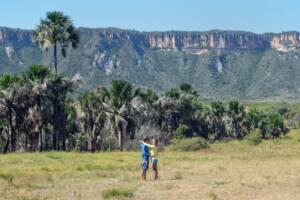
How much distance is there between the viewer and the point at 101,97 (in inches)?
2522

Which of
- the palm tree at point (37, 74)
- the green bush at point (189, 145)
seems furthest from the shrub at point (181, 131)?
the palm tree at point (37, 74)

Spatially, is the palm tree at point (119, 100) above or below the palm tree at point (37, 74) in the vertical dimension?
below

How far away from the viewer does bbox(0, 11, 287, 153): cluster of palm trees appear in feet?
186

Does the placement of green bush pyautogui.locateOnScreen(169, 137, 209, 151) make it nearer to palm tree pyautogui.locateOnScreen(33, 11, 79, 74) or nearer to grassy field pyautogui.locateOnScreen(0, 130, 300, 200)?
palm tree pyautogui.locateOnScreen(33, 11, 79, 74)

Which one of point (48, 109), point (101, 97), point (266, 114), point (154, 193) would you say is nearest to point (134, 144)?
point (101, 97)

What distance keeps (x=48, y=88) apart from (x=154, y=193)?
36.5 metres

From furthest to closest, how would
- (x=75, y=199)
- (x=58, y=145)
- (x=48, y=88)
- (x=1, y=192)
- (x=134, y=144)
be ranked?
(x=134, y=144), (x=58, y=145), (x=48, y=88), (x=1, y=192), (x=75, y=199)

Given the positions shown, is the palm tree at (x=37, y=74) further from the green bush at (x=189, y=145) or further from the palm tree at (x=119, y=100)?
the green bush at (x=189, y=145)

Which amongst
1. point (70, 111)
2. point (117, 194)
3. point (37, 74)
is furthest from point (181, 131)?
point (117, 194)

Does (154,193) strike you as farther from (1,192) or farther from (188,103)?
(188,103)

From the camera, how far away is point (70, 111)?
66125 millimetres

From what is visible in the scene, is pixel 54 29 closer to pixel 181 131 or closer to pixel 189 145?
pixel 189 145

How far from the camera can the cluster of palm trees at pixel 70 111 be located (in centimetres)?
5662

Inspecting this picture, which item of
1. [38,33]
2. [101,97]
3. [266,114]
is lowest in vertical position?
[266,114]
